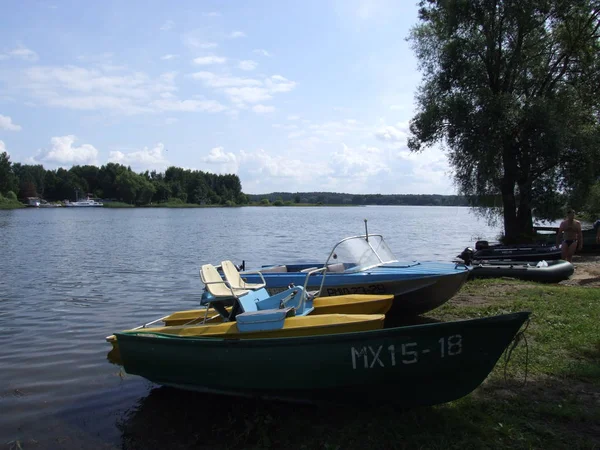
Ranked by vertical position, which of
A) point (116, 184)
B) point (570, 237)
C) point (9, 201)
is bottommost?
point (570, 237)

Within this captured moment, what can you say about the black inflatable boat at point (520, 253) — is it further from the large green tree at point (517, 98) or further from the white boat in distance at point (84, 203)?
the white boat in distance at point (84, 203)

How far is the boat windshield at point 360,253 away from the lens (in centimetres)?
1043

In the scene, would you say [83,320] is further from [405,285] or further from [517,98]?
[517,98]

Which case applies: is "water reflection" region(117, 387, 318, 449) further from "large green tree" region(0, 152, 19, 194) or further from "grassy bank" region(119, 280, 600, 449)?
"large green tree" region(0, 152, 19, 194)

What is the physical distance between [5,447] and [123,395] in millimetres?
1816

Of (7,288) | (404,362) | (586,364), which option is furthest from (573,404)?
(7,288)

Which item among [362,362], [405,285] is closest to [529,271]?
[405,285]

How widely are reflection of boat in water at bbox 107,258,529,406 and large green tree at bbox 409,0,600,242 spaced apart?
66.2 feet

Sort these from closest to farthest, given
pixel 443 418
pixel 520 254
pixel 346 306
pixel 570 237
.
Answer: pixel 443 418 < pixel 346 306 < pixel 570 237 < pixel 520 254

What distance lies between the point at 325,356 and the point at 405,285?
4634mm

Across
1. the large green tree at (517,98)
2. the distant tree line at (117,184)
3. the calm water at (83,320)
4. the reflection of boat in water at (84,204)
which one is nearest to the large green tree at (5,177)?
the distant tree line at (117,184)

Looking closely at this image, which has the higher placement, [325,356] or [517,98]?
[517,98]

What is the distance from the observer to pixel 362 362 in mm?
5809

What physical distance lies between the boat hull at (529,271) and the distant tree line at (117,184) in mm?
128989
